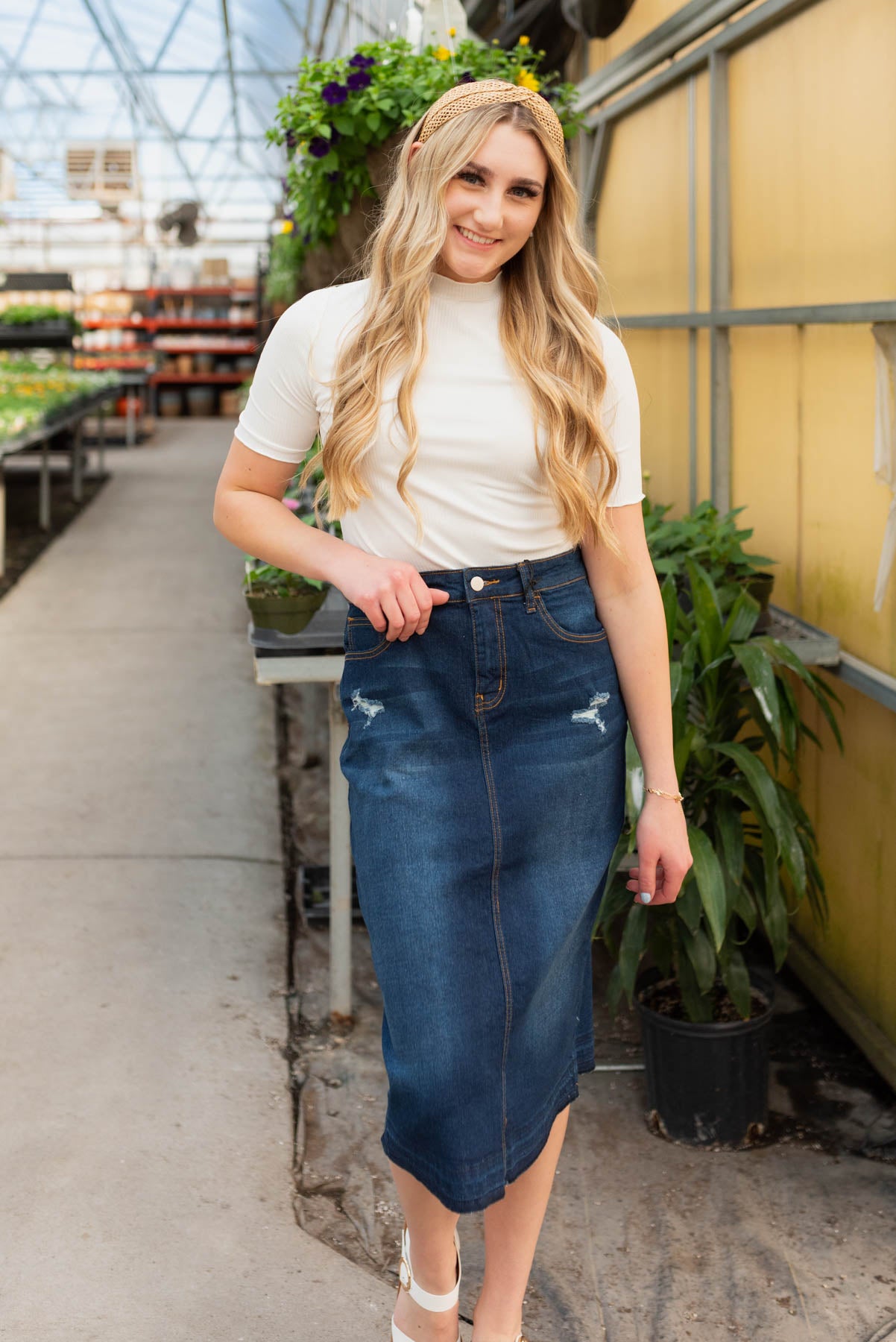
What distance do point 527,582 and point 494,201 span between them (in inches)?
15.6

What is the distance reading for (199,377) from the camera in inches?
674

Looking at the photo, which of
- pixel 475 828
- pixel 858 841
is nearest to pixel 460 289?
pixel 475 828

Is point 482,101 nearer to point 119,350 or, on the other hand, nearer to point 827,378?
point 827,378

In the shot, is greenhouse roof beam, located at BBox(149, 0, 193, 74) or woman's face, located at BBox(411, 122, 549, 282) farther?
greenhouse roof beam, located at BBox(149, 0, 193, 74)

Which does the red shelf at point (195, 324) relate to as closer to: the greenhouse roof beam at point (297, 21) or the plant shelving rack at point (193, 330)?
the plant shelving rack at point (193, 330)

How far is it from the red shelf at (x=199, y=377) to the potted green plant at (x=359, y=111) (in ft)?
44.7

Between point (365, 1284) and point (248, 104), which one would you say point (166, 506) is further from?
point (248, 104)

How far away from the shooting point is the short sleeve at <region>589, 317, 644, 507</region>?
149 centimetres

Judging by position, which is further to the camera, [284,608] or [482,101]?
[284,608]

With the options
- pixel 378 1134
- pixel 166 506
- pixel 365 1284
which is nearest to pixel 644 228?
pixel 378 1134

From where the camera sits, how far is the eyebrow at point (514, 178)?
1.39 meters

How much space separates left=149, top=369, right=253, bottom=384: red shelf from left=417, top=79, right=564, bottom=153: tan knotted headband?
15960mm

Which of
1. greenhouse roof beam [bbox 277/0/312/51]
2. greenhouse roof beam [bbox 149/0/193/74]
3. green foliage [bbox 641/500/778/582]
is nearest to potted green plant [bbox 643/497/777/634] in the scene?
green foliage [bbox 641/500/778/582]

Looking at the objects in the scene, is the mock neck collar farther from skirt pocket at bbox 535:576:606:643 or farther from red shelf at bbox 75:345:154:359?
red shelf at bbox 75:345:154:359
